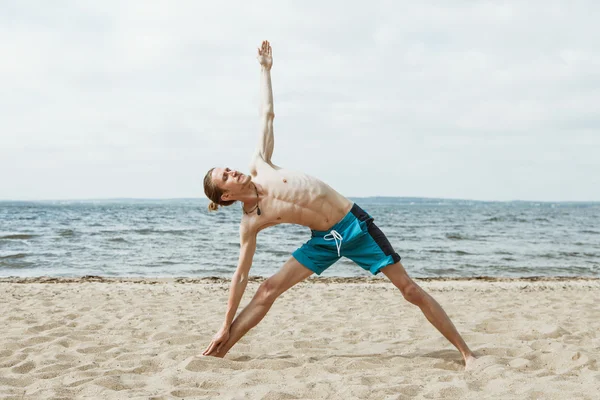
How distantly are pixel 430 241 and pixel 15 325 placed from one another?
16.8m

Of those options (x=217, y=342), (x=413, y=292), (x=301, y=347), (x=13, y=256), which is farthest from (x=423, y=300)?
(x=13, y=256)

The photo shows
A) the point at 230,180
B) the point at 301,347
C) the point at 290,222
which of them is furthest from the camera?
the point at 301,347

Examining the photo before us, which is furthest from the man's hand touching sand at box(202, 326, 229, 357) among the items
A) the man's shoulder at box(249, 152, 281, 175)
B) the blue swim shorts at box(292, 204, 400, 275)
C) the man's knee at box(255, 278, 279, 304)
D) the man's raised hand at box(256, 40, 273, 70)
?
the man's raised hand at box(256, 40, 273, 70)

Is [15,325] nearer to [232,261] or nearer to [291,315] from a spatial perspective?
[291,315]

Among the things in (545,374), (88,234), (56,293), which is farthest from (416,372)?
(88,234)

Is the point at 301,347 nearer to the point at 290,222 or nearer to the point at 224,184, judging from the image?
the point at 290,222

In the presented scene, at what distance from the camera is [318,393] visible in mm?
3398

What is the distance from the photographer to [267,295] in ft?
13.8

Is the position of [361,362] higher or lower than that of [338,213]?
lower

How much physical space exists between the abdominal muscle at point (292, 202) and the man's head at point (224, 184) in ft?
0.57

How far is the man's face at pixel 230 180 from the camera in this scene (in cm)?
393

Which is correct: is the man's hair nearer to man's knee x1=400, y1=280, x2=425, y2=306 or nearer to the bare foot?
man's knee x1=400, y1=280, x2=425, y2=306

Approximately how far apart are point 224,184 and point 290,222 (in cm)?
56

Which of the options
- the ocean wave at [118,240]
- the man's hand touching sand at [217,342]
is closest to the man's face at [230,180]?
the man's hand touching sand at [217,342]
